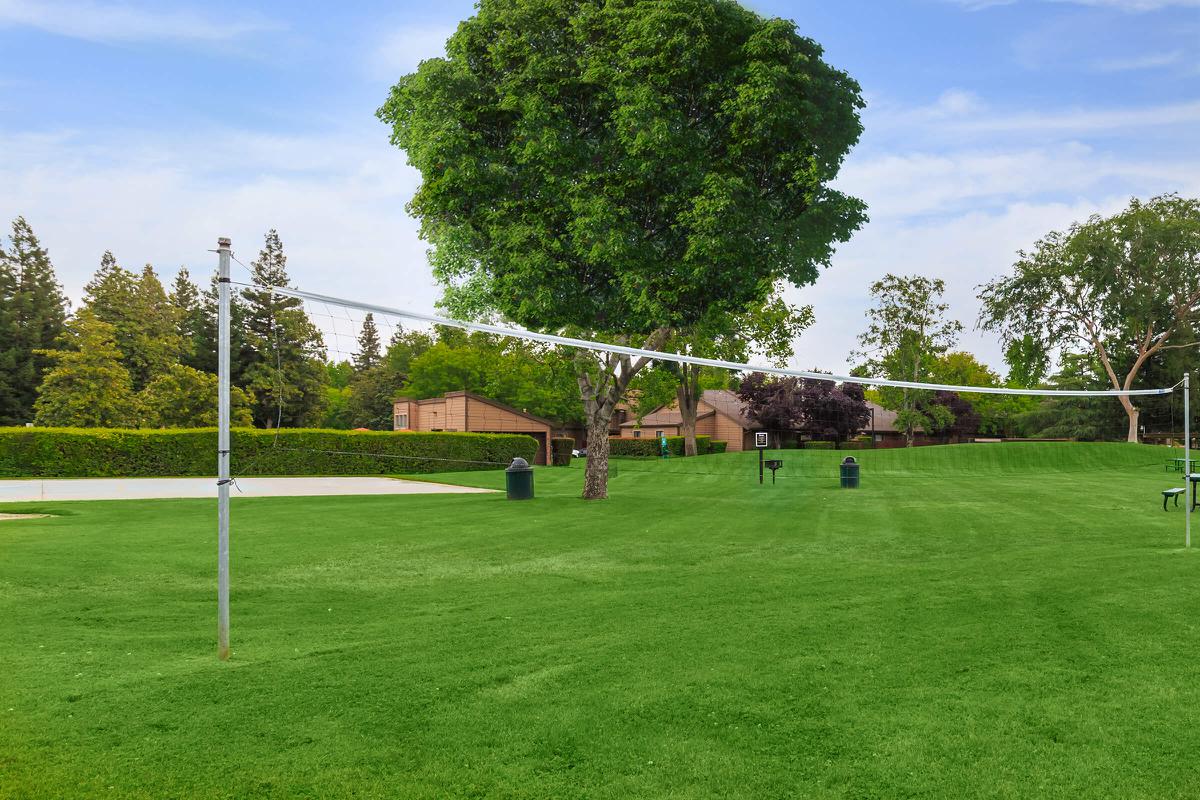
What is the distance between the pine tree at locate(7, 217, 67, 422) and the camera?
5369 cm

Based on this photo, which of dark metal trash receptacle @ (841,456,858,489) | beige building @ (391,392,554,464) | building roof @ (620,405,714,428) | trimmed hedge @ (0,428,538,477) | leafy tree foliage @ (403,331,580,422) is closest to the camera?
dark metal trash receptacle @ (841,456,858,489)

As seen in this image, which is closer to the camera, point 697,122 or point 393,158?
point 697,122

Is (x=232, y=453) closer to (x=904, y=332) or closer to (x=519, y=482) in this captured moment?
(x=519, y=482)

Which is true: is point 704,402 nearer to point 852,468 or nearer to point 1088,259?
point 1088,259

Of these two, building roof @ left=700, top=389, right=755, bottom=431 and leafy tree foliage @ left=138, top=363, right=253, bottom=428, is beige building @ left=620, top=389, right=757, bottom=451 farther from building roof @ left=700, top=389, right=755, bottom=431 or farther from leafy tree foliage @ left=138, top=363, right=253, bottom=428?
leafy tree foliage @ left=138, top=363, right=253, bottom=428

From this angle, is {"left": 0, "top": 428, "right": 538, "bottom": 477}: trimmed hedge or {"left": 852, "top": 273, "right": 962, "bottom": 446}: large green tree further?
{"left": 852, "top": 273, "right": 962, "bottom": 446}: large green tree

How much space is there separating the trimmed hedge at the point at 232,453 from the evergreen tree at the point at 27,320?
26617 millimetres

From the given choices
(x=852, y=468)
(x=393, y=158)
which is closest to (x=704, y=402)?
(x=852, y=468)

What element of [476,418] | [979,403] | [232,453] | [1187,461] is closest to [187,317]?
[476,418]

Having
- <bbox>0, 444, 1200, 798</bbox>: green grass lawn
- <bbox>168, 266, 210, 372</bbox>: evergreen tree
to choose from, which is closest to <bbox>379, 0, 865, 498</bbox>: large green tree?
<bbox>0, 444, 1200, 798</bbox>: green grass lawn

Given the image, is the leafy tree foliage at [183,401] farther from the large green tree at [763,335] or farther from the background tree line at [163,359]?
the large green tree at [763,335]

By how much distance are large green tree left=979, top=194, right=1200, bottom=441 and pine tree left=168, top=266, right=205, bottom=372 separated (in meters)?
58.8

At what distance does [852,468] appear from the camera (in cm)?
2725

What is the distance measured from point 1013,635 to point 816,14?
56.7 feet
